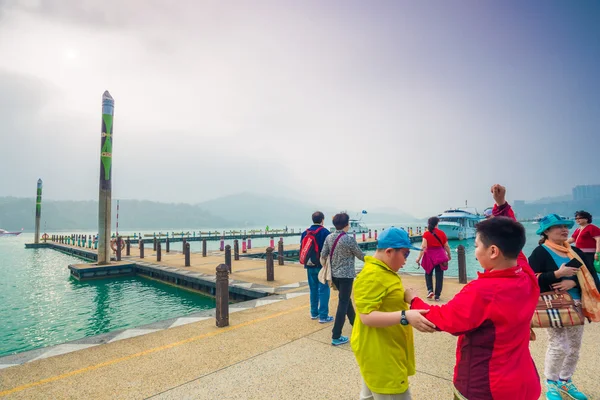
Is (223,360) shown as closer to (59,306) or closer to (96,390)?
(96,390)

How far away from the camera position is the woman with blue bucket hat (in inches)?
117

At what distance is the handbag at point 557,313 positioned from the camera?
276 cm

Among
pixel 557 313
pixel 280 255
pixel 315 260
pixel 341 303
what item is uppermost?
pixel 315 260

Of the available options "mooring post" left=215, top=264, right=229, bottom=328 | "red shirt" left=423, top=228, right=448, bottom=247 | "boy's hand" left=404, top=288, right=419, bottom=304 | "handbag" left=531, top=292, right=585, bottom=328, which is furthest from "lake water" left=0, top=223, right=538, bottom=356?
"boy's hand" left=404, top=288, right=419, bottom=304

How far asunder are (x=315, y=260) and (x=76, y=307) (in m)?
10.5

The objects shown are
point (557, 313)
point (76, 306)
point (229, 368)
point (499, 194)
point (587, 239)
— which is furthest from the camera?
point (76, 306)

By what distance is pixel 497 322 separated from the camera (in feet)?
5.41

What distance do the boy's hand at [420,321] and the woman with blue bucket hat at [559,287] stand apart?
1980mm

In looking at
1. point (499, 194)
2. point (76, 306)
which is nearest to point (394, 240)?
point (499, 194)

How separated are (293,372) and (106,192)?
16.0 m

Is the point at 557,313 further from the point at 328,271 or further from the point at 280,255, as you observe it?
the point at 280,255

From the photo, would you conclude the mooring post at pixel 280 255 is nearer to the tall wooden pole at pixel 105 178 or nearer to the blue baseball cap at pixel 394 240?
the tall wooden pole at pixel 105 178

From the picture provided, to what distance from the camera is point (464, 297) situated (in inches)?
66.8

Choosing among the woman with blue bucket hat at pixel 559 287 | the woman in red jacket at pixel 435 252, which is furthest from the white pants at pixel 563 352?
the woman in red jacket at pixel 435 252
